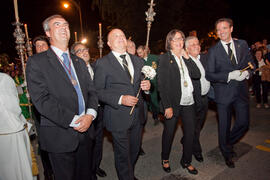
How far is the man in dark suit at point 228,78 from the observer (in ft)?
10.6

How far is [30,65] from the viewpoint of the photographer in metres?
1.85

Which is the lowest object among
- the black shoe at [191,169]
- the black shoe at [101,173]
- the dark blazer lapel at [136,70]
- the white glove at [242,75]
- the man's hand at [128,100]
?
the black shoe at [101,173]

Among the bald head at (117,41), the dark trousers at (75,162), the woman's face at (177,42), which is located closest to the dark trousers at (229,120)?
the woman's face at (177,42)

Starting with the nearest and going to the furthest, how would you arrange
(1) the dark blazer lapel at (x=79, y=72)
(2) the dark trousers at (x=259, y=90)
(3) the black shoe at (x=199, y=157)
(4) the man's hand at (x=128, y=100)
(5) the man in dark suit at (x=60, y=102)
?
1. (5) the man in dark suit at (x=60, y=102)
2. (1) the dark blazer lapel at (x=79, y=72)
3. (4) the man's hand at (x=128, y=100)
4. (3) the black shoe at (x=199, y=157)
5. (2) the dark trousers at (x=259, y=90)

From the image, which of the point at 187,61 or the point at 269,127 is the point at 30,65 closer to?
the point at 187,61

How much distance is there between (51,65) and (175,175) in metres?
2.68

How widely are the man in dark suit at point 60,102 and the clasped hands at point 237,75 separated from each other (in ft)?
8.02

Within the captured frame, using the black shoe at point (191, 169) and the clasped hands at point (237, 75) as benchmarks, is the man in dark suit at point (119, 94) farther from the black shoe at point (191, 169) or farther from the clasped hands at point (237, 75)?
the clasped hands at point (237, 75)

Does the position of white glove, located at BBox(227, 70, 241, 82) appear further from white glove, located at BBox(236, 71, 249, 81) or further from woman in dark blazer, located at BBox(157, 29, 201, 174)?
woman in dark blazer, located at BBox(157, 29, 201, 174)

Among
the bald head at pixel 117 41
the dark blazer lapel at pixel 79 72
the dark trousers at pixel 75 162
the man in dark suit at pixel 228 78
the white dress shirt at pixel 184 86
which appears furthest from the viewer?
the man in dark suit at pixel 228 78

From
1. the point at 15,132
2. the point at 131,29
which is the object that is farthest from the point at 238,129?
the point at 131,29

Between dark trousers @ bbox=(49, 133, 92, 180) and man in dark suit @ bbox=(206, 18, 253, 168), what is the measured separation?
2474 millimetres

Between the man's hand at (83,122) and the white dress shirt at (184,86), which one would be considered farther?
the white dress shirt at (184,86)

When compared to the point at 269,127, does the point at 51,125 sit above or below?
above
